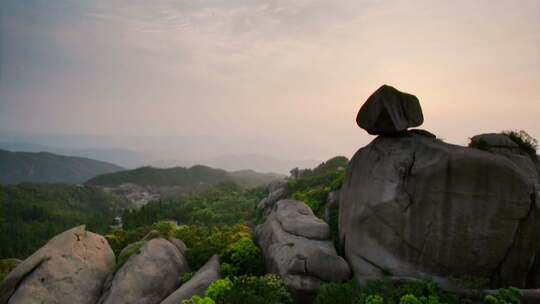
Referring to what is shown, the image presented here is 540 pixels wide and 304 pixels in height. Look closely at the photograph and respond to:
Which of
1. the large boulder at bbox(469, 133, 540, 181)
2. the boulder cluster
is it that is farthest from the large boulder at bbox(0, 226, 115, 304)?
the large boulder at bbox(469, 133, 540, 181)

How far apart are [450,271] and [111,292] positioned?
14.5 metres

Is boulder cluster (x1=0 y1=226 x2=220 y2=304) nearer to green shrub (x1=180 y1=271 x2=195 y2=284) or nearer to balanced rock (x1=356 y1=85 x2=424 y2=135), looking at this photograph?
green shrub (x1=180 y1=271 x2=195 y2=284)

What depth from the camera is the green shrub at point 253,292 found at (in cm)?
1304

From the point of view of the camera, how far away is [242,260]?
17781 millimetres

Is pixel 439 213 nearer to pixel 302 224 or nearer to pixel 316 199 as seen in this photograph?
pixel 302 224

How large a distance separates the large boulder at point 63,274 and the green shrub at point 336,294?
1072cm

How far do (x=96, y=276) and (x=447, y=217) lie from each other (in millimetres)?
16514

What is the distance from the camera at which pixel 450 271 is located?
14414mm

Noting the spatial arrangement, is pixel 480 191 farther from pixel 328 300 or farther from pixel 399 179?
pixel 328 300

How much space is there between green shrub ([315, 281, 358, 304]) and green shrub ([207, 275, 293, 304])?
141 cm

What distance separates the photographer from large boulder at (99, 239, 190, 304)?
1567 centimetres

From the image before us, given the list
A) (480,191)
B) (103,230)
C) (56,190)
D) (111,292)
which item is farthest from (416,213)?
(56,190)

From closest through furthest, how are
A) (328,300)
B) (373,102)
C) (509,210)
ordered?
(328,300)
(509,210)
(373,102)

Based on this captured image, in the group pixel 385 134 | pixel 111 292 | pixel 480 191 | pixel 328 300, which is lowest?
pixel 111 292
